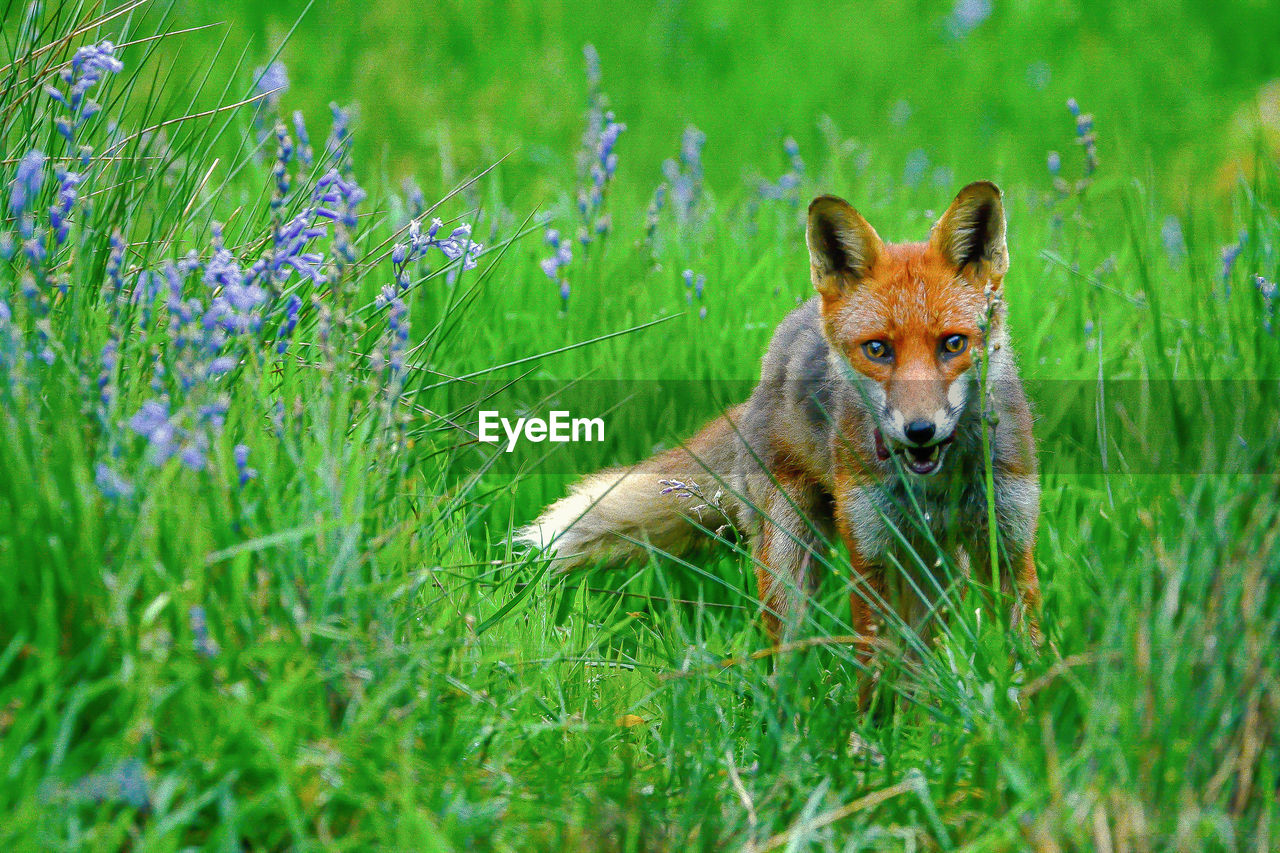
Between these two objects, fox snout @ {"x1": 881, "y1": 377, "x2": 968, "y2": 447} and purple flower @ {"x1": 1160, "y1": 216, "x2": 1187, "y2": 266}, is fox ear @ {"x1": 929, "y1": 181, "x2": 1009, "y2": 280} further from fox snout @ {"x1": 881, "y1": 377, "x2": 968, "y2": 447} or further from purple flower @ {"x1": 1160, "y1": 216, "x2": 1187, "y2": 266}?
purple flower @ {"x1": 1160, "y1": 216, "x2": 1187, "y2": 266}

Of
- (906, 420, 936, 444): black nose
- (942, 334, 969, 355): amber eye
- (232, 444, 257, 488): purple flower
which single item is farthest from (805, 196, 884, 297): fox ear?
(232, 444, 257, 488): purple flower

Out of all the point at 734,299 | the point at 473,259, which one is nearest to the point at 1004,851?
the point at 473,259

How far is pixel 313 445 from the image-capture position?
2.52m

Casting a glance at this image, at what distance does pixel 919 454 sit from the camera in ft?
11.2

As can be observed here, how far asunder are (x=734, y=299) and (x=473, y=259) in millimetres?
1800

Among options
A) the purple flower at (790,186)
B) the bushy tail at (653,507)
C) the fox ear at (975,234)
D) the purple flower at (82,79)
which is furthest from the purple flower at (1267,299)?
the purple flower at (790,186)

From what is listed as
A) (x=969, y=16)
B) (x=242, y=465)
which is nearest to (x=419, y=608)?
(x=242, y=465)

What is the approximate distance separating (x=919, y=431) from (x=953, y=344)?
42cm

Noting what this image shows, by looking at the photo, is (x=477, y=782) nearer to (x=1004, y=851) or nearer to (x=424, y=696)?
(x=424, y=696)

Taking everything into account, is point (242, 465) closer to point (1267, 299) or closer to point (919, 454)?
point (919, 454)

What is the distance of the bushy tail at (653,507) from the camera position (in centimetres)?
420

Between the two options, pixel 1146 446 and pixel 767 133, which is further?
pixel 767 133

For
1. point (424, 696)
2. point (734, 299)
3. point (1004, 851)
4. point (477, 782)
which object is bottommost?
point (1004, 851)

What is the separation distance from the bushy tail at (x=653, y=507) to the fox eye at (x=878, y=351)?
2.99ft
